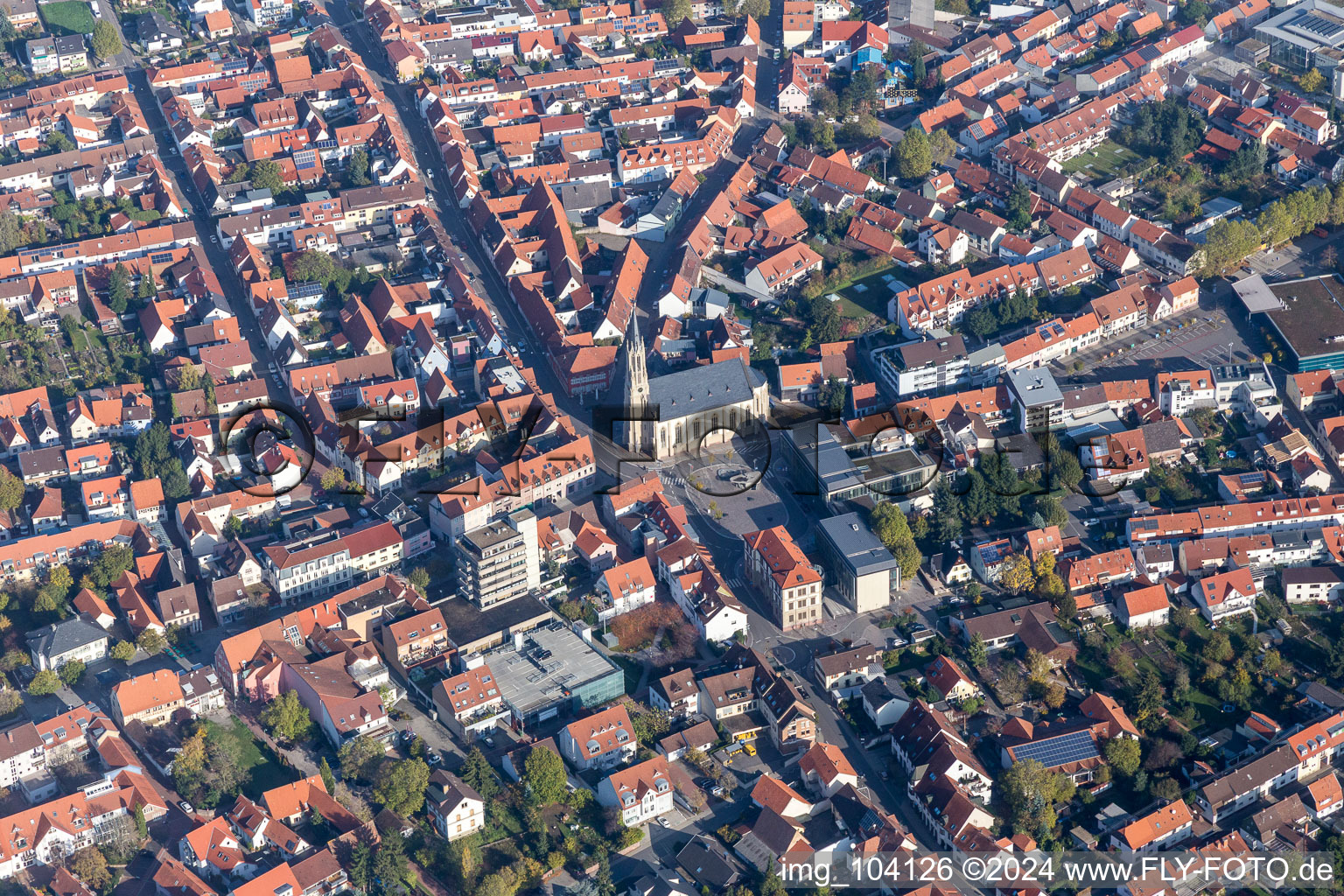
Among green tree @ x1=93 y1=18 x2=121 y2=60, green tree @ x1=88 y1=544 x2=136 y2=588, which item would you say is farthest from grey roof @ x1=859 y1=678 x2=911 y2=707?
green tree @ x1=93 y1=18 x2=121 y2=60

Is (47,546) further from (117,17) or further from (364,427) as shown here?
(117,17)

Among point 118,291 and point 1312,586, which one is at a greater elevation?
point 118,291

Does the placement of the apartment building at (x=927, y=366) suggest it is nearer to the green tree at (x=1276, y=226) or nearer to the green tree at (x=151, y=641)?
the green tree at (x=1276, y=226)

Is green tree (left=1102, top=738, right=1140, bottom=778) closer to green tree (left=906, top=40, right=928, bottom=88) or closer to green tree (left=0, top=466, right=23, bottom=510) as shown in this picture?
green tree (left=0, top=466, right=23, bottom=510)

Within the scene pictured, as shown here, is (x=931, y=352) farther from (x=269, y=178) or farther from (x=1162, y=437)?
(x=269, y=178)

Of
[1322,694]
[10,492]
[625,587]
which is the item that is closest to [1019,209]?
[625,587]

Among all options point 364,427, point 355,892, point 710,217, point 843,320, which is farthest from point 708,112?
point 355,892
